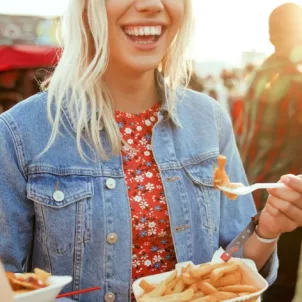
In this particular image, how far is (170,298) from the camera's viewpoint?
1500 millimetres

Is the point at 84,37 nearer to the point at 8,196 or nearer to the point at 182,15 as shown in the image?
the point at 182,15

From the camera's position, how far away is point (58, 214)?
1793mm

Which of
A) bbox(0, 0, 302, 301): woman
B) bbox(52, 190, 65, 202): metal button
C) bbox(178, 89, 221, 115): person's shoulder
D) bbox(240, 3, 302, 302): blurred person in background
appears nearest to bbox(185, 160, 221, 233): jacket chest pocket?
bbox(0, 0, 302, 301): woman

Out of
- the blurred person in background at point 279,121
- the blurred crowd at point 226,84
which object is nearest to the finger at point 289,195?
the blurred person in background at point 279,121

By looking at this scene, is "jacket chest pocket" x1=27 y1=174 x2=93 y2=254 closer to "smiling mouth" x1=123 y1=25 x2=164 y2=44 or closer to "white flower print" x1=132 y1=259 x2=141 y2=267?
"white flower print" x1=132 y1=259 x2=141 y2=267

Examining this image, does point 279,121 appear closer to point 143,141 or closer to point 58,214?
point 143,141

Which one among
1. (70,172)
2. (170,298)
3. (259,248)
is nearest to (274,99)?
(259,248)

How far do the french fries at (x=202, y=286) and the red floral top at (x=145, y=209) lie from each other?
0.73 feet

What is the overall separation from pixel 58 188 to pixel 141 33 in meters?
0.64

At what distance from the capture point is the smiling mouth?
1.88 m

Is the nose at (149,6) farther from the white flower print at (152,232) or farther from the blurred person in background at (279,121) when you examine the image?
the blurred person in background at (279,121)

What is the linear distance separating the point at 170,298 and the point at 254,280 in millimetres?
306

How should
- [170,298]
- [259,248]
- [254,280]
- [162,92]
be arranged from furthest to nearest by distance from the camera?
[162,92], [259,248], [254,280], [170,298]

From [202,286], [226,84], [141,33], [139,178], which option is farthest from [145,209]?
[226,84]
